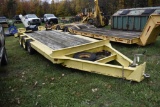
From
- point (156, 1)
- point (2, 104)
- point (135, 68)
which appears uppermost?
point (156, 1)

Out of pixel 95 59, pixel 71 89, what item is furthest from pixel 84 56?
pixel 71 89

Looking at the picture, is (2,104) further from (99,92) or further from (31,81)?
(99,92)

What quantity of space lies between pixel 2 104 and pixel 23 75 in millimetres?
1665

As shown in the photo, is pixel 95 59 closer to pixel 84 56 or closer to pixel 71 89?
pixel 84 56

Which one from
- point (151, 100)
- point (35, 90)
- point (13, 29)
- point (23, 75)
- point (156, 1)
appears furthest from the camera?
point (156, 1)

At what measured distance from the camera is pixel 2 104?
3.74 metres

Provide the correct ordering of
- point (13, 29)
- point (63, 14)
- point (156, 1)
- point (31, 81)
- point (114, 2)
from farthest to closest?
point (63, 14) < point (114, 2) < point (156, 1) < point (13, 29) < point (31, 81)

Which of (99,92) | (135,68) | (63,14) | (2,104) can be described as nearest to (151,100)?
(135,68)

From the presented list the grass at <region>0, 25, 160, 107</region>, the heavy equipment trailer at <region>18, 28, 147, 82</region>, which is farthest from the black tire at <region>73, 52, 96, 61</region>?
the grass at <region>0, 25, 160, 107</region>

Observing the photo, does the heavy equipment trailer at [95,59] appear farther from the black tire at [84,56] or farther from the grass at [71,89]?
the grass at [71,89]

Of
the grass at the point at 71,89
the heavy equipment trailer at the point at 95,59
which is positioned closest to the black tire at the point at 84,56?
the heavy equipment trailer at the point at 95,59

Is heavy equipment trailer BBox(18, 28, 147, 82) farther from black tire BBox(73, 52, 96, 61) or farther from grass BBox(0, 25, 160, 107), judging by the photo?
grass BBox(0, 25, 160, 107)

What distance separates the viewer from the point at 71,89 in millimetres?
4242

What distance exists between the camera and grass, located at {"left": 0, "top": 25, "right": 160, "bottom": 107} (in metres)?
3.66
